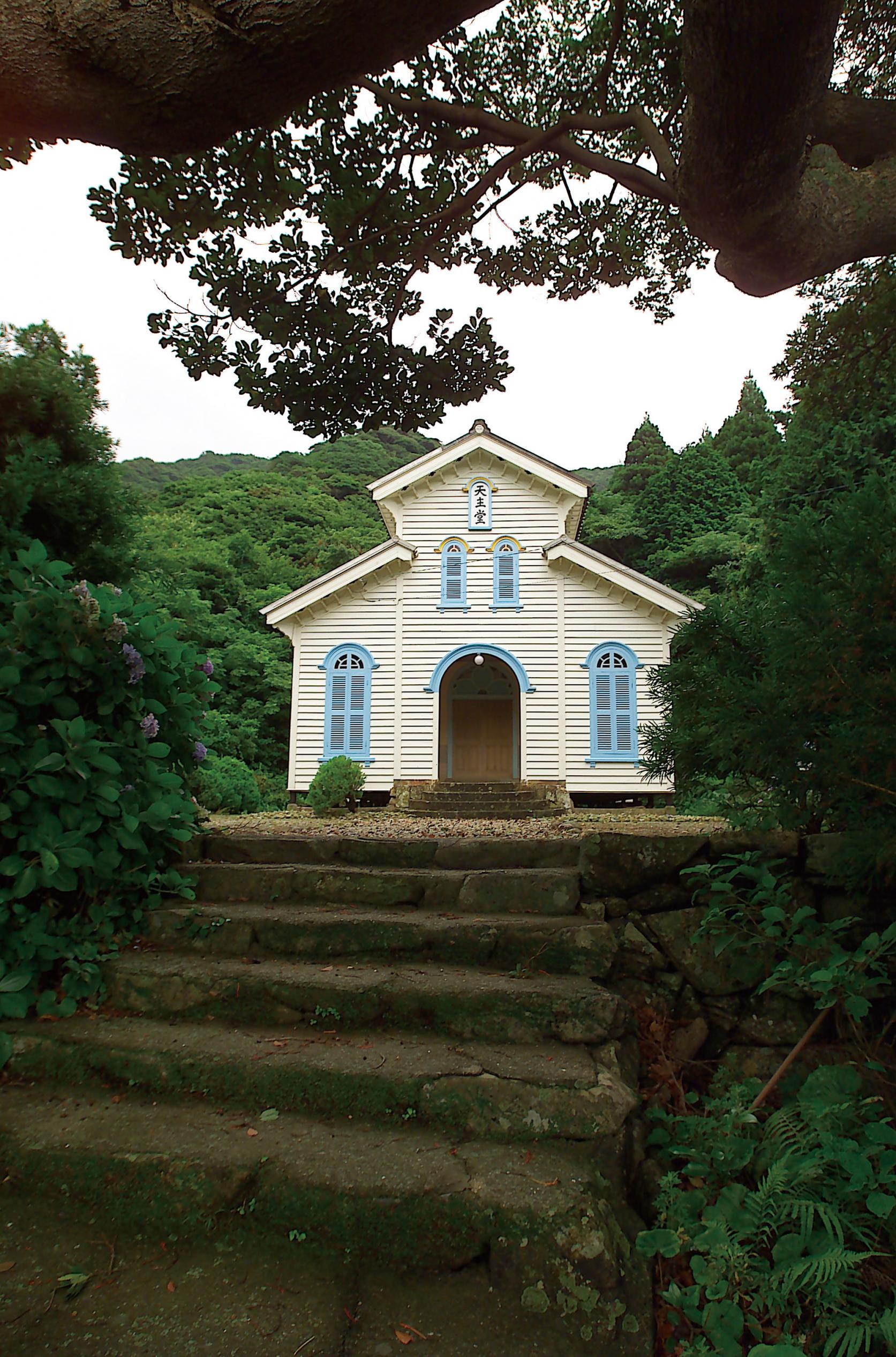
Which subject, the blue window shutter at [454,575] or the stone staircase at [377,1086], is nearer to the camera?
the stone staircase at [377,1086]

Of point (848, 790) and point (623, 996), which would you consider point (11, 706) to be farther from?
point (848, 790)

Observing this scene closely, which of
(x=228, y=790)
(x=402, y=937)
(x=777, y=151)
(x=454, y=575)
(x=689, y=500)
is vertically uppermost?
(x=689, y=500)

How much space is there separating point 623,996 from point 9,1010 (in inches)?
93.6

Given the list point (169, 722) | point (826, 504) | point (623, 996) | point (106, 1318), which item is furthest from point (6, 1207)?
point (826, 504)

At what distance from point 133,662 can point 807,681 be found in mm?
2731

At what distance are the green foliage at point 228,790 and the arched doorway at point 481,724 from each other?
509 cm

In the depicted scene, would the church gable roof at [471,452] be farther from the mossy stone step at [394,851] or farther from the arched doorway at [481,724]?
the mossy stone step at [394,851]

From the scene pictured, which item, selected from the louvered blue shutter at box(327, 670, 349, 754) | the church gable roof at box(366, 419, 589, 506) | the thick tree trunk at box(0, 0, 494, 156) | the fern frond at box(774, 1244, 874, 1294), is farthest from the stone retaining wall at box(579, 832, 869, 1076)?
the church gable roof at box(366, 419, 589, 506)

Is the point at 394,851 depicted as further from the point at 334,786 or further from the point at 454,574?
the point at 454,574

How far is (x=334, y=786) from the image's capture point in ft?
37.1

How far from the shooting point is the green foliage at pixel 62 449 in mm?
4586

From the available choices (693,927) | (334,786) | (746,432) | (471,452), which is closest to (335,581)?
(471,452)

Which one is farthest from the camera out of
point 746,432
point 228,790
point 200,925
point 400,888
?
point 746,432

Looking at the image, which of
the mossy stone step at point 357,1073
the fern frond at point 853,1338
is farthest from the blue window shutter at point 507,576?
the fern frond at point 853,1338
